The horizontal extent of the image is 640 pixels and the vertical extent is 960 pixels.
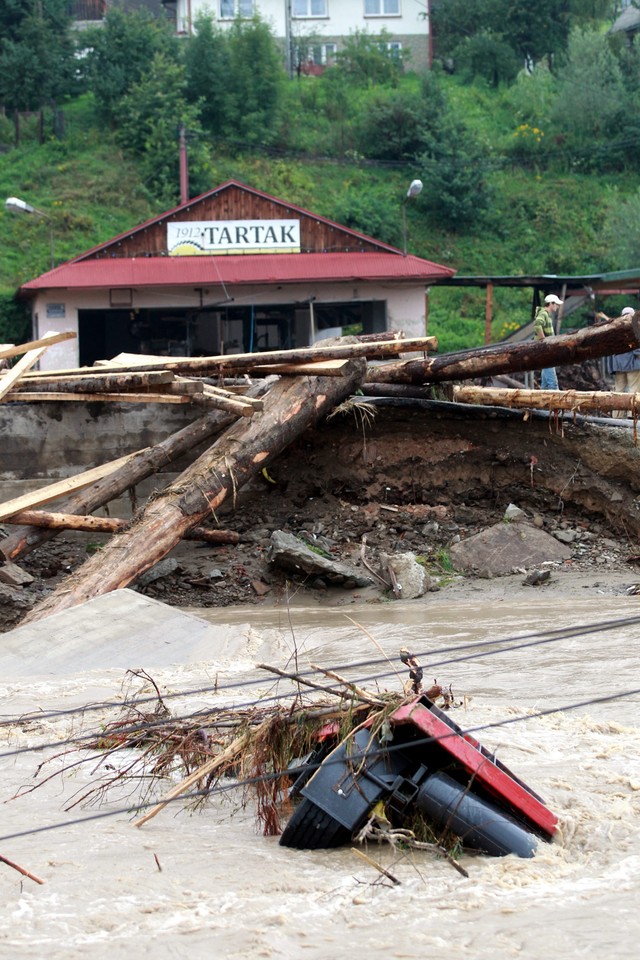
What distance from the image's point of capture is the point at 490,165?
147 ft

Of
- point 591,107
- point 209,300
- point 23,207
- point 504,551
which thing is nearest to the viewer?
point 504,551

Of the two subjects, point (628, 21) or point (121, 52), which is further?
point (628, 21)

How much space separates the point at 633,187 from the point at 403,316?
23172 millimetres

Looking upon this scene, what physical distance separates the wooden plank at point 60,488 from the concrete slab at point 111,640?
5.86ft

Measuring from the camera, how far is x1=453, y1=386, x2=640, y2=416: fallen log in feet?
36.8

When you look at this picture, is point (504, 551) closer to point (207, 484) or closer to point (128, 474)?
point (207, 484)

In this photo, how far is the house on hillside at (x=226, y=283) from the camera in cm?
2523

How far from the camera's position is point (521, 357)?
37.2ft

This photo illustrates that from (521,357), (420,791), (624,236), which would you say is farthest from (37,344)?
(624,236)

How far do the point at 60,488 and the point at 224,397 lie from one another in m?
1.77

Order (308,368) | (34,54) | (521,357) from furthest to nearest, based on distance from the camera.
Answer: (34,54) → (521,357) → (308,368)

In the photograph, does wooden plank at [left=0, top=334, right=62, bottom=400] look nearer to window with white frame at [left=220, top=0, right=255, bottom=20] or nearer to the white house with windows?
window with white frame at [left=220, top=0, right=255, bottom=20]

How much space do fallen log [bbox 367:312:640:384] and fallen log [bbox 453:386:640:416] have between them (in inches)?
9.4

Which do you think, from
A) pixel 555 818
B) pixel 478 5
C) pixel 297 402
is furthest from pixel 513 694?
pixel 478 5
